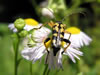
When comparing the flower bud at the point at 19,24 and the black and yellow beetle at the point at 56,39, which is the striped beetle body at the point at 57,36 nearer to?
the black and yellow beetle at the point at 56,39

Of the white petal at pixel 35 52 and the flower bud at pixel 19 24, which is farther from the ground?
the flower bud at pixel 19 24

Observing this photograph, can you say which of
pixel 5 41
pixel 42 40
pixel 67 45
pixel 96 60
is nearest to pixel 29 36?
pixel 42 40

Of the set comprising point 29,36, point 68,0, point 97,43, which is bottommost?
point 97,43

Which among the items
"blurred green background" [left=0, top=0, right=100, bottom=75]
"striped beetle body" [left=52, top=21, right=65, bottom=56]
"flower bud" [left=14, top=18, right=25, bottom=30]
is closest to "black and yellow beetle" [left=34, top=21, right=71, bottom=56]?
"striped beetle body" [left=52, top=21, right=65, bottom=56]

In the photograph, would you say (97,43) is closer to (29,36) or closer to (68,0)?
Answer: (68,0)

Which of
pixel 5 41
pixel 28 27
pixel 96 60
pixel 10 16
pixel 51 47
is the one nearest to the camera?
pixel 51 47

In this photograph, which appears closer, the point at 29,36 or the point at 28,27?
the point at 29,36

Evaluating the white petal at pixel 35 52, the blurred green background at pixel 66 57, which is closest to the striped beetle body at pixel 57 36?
the white petal at pixel 35 52

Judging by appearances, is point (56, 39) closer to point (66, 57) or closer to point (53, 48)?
point (53, 48)
